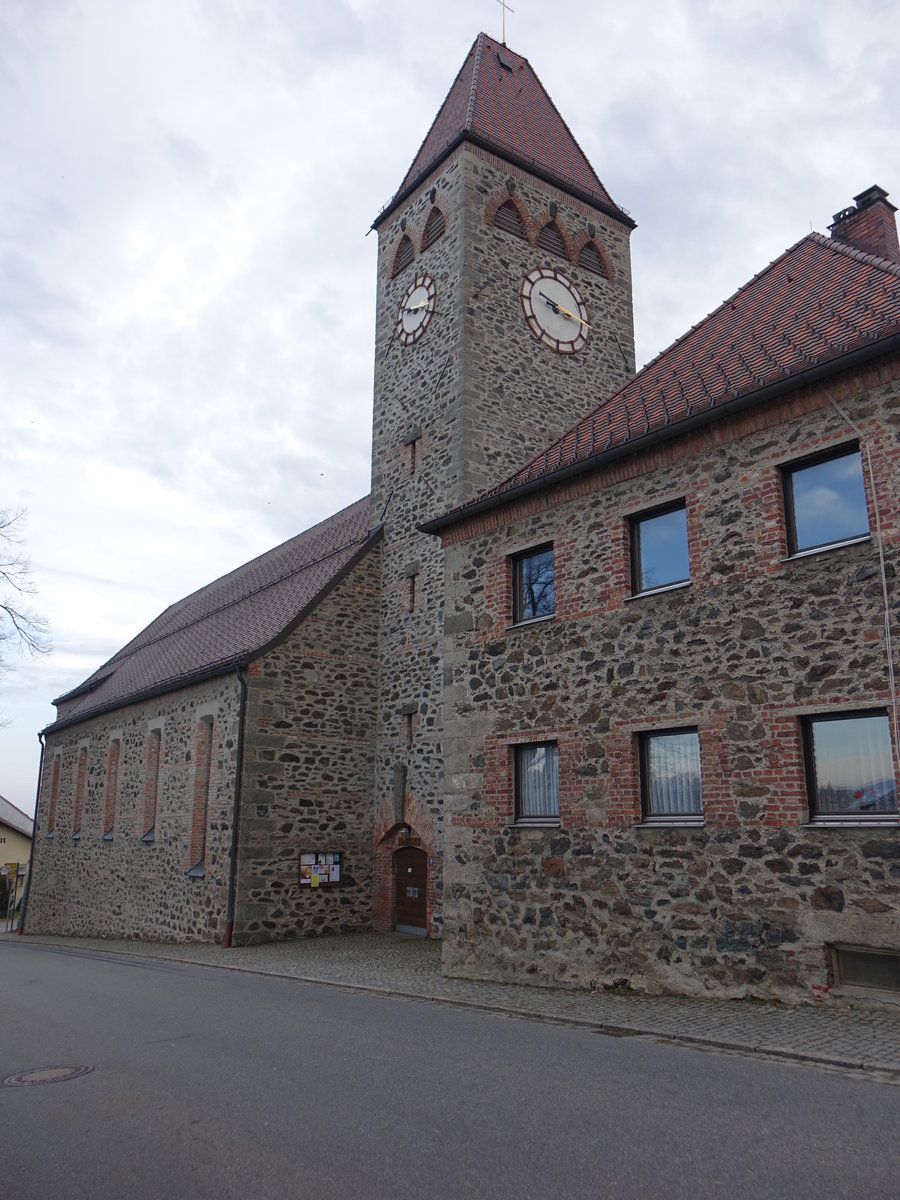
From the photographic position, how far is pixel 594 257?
71.7 feet

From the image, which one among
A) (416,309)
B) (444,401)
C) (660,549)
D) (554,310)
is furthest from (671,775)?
(416,309)

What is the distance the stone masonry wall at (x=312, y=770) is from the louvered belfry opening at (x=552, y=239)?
792cm

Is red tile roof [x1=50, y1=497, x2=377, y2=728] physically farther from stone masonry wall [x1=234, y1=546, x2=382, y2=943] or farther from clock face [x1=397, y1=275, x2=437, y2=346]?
clock face [x1=397, y1=275, x2=437, y2=346]

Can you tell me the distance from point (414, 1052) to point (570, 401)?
592 inches

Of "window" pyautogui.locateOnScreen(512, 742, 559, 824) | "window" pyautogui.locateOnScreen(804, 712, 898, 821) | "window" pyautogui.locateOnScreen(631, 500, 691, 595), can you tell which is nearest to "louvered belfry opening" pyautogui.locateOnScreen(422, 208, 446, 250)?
"window" pyautogui.locateOnScreen(631, 500, 691, 595)

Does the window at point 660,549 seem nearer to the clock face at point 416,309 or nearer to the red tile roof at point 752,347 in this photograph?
the red tile roof at point 752,347

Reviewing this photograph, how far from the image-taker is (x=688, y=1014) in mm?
8664

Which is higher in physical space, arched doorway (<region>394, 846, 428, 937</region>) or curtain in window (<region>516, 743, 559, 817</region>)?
curtain in window (<region>516, 743, 559, 817</region>)

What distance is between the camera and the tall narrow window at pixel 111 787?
2462 centimetres

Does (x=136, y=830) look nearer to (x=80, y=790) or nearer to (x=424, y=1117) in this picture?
(x=80, y=790)

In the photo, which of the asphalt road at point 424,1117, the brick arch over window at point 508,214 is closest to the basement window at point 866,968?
the asphalt road at point 424,1117

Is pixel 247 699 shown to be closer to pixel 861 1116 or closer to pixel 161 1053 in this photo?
pixel 161 1053

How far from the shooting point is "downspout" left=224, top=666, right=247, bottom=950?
54.4ft

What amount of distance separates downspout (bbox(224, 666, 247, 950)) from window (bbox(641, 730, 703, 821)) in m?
8.85
